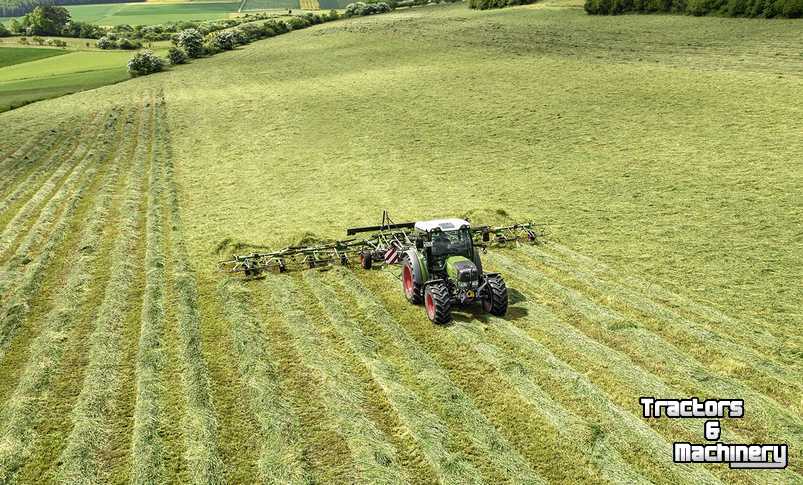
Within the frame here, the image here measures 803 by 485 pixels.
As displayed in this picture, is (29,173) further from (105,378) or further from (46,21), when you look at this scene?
(46,21)

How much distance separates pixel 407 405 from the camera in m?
11.7

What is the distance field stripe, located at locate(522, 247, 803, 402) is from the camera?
39.5ft

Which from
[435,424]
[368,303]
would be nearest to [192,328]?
[368,303]

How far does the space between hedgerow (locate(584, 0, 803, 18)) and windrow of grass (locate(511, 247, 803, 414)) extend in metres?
61.1

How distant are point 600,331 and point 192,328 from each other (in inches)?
417

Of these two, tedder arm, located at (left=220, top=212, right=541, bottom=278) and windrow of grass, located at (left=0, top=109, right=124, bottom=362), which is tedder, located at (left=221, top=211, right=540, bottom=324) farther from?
windrow of grass, located at (left=0, top=109, right=124, bottom=362)

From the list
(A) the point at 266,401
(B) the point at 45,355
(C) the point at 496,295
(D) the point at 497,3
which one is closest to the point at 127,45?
(D) the point at 497,3

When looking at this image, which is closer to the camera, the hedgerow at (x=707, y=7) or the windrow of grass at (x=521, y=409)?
the windrow of grass at (x=521, y=409)

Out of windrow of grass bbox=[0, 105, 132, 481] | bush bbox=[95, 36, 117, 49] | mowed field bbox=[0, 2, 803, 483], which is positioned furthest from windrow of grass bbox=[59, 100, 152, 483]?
bush bbox=[95, 36, 117, 49]

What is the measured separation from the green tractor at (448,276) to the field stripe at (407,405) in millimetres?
1876

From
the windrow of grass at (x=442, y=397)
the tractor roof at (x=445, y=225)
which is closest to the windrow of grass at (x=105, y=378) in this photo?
the windrow of grass at (x=442, y=397)

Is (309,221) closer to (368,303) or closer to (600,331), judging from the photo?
(368,303)

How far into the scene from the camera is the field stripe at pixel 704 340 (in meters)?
12.0

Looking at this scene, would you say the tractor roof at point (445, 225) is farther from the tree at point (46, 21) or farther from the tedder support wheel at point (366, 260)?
the tree at point (46, 21)
